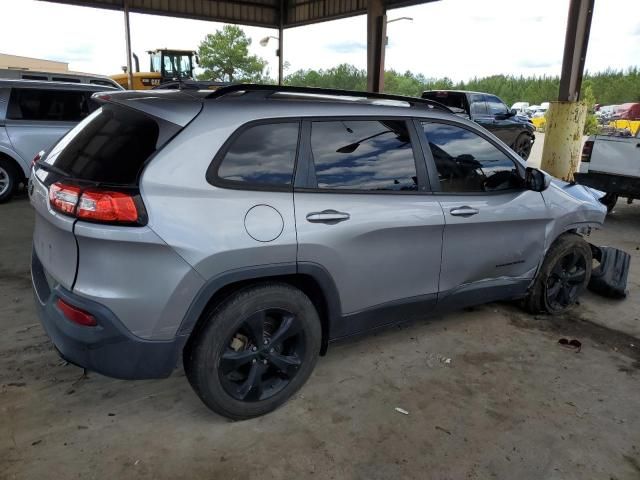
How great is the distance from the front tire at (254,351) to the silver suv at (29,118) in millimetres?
6271

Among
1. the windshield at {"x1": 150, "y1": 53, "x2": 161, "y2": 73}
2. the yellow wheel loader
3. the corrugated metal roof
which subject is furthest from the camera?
the windshield at {"x1": 150, "y1": 53, "x2": 161, "y2": 73}

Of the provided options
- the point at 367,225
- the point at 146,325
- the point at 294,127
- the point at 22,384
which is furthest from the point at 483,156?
the point at 22,384

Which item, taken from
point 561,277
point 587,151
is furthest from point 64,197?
point 587,151

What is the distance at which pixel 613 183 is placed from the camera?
288 inches

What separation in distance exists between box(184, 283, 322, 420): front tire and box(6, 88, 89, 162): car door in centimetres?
651

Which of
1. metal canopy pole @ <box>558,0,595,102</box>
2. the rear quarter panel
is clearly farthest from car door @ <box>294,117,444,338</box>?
metal canopy pole @ <box>558,0,595,102</box>

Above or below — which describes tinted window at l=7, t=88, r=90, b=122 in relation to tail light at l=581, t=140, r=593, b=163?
above

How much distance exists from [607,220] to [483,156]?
5602mm

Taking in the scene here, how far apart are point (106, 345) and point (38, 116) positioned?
673 cm

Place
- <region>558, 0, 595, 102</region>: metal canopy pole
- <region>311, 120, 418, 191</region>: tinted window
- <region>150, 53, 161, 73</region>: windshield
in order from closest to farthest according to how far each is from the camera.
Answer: <region>311, 120, 418, 191</region>: tinted window, <region>558, 0, 595, 102</region>: metal canopy pole, <region>150, 53, 161, 73</region>: windshield

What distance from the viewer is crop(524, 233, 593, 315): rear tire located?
400 centimetres

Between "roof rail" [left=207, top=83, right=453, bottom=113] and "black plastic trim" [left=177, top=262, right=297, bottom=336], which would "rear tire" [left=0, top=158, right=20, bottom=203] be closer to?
"roof rail" [left=207, top=83, right=453, bottom=113]

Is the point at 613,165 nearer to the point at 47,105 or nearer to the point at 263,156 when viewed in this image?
the point at 263,156

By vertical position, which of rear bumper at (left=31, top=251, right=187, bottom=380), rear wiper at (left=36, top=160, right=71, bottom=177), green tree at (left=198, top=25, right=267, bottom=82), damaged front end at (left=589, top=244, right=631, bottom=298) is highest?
green tree at (left=198, top=25, right=267, bottom=82)
